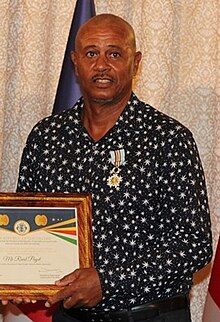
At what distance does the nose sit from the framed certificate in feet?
1.37

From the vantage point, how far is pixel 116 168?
2490 mm

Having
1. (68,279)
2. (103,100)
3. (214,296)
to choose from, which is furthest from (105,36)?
(214,296)

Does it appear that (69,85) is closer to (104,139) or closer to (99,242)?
(104,139)

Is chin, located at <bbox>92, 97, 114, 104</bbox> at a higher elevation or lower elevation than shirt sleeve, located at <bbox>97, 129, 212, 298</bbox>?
higher

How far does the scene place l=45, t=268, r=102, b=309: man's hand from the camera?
231cm

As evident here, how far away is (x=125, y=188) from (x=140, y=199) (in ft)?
0.20

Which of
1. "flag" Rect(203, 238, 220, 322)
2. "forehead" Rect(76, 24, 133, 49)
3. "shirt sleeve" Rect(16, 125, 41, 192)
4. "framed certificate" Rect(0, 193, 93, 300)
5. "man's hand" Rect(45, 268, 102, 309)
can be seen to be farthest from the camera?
"flag" Rect(203, 238, 220, 322)

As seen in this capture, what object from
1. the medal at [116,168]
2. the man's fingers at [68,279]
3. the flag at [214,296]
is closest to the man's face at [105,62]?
the medal at [116,168]

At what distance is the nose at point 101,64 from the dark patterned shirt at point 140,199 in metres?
0.16

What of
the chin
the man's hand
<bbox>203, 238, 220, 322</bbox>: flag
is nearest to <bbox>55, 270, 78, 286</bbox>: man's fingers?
the man's hand

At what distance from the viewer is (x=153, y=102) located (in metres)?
3.22

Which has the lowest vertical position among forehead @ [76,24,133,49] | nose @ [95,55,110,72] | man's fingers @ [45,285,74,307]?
man's fingers @ [45,285,74,307]

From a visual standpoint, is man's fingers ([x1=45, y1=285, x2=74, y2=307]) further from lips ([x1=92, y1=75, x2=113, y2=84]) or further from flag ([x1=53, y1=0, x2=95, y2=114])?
flag ([x1=53, y1=0, x2=95, y2=114])

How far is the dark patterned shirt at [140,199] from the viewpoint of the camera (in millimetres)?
2377
